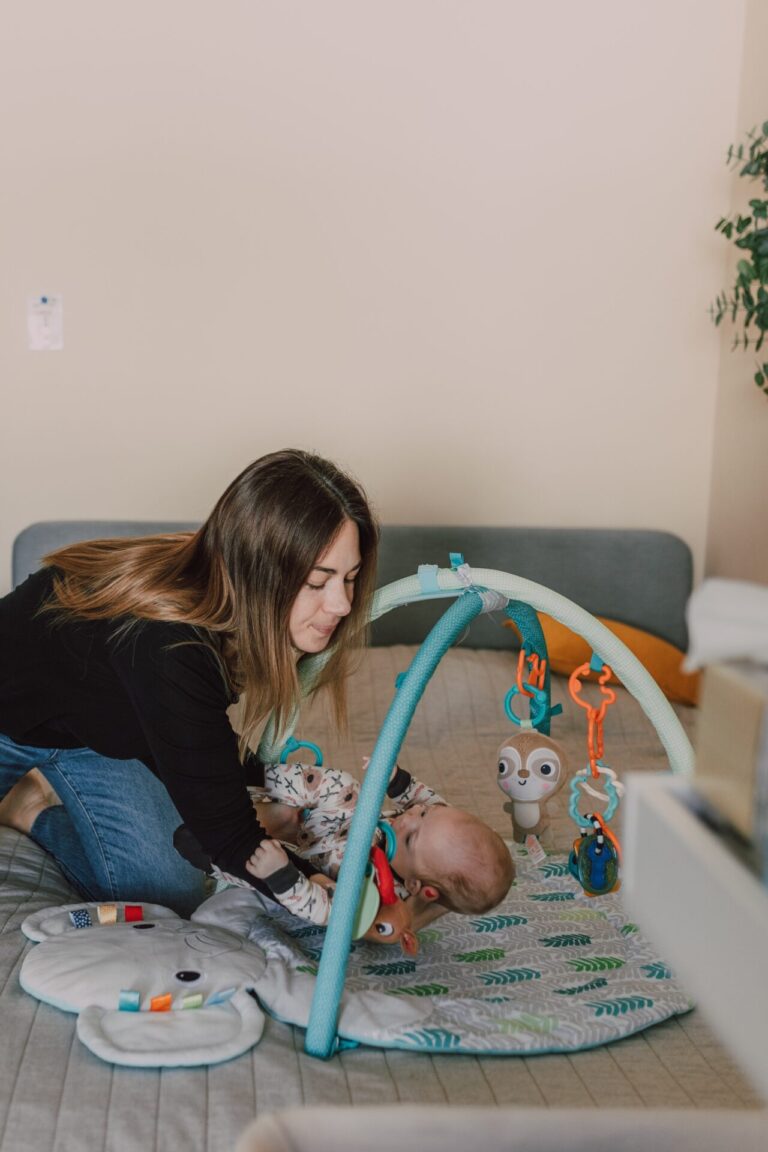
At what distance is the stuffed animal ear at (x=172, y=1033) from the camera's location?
4.50 ft

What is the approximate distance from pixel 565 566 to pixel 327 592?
167 cm

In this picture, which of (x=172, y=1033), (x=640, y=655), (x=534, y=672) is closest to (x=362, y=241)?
(x=640, y=655)

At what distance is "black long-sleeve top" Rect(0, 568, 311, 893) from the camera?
1543 millimetres

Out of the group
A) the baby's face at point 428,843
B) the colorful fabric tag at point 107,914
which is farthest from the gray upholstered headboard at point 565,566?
the colorful fabric tag at point 107,914

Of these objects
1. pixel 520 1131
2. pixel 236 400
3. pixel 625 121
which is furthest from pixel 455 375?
pixel 520 1131

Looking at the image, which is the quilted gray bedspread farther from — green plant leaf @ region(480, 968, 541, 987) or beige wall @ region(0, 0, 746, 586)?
beige wall @ region(0, 0, 746, 586)

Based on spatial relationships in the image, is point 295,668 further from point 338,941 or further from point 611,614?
point 611,614

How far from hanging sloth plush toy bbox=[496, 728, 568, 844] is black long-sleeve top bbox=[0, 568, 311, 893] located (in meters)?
0.37

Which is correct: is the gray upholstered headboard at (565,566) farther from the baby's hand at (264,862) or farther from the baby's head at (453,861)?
the baby's hand at (264,862)

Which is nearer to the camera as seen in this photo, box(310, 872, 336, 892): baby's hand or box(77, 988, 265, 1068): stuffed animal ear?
box(77, 988, 265, 1068): stuffed animal ear

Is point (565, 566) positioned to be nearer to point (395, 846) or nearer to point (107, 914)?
point (395, 846)

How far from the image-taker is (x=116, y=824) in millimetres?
1994

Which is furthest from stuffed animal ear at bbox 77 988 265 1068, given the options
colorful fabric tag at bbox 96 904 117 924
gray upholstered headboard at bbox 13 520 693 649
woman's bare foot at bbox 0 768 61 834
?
gray upholstered headboard at bbox 13 520 693 649

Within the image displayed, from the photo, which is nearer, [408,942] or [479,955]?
[408,942]
